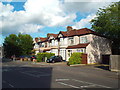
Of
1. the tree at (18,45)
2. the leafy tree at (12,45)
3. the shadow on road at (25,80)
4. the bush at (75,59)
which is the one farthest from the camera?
the tree at (18,45)

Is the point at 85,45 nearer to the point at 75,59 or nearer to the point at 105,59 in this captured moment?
the point at 75,59

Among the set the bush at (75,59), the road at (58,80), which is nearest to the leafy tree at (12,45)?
the bush at (75,59)

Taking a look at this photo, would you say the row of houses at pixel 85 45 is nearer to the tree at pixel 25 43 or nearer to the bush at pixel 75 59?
the bush at pixel 75 59

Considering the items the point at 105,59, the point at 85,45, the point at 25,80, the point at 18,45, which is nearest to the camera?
the point at 25,80

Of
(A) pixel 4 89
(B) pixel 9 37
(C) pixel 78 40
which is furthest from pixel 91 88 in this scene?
(B) pixel 9 37

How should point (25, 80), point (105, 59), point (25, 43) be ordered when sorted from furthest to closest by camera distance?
point (25, 43), point (105, 59), point (25, 80)

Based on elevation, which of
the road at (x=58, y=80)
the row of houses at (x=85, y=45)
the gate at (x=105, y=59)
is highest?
the row of houses at (x=85, y=45)

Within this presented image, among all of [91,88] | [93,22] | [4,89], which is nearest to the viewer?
[4,89]

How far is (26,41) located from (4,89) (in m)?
51.5

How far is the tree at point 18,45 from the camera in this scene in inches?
2201

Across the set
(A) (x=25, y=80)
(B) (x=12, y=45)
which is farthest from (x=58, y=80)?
(B) (x=12, y=45)

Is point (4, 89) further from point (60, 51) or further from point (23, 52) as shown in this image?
point (23, 52)

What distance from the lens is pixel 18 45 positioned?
186 ft

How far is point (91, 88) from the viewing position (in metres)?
8.40
